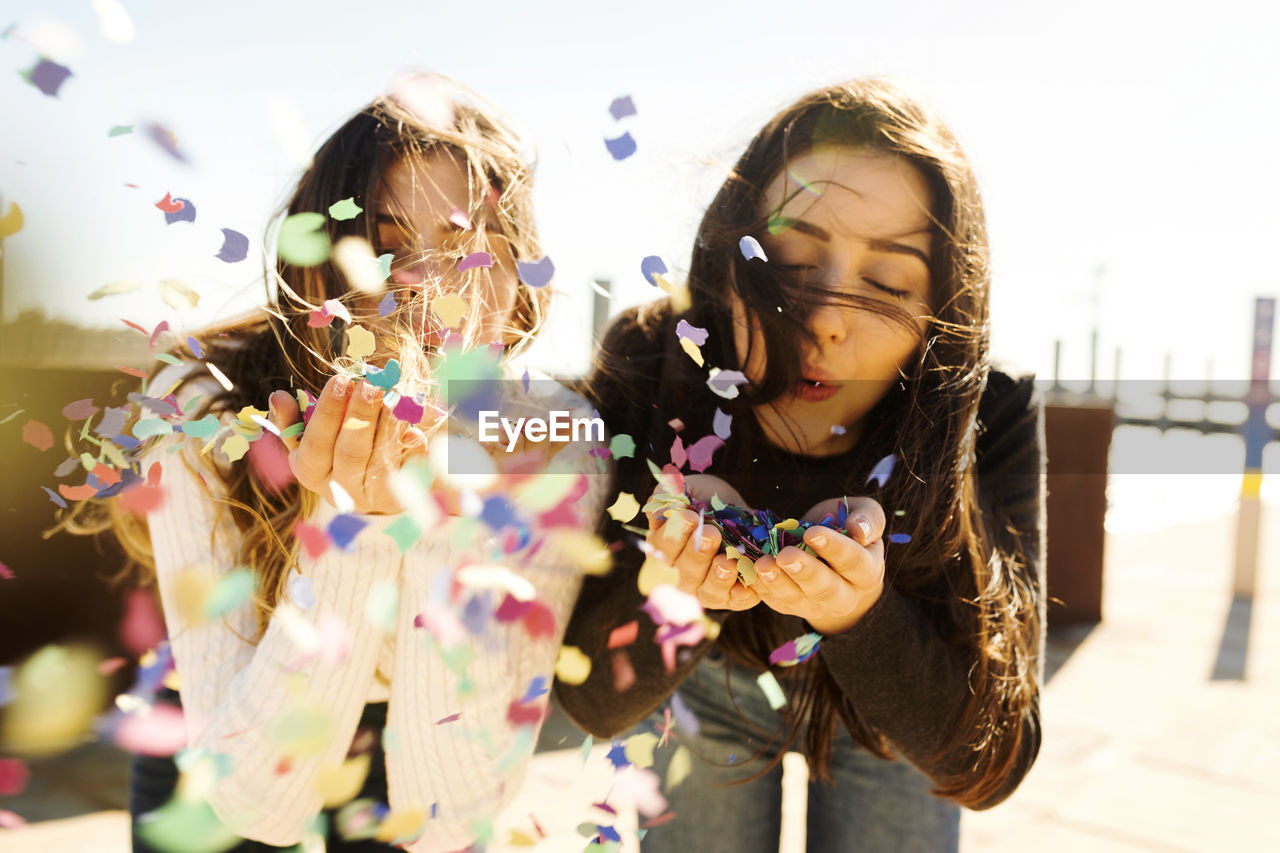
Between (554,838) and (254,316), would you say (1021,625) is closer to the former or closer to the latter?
(254,316)

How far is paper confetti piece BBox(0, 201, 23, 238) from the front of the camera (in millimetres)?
889

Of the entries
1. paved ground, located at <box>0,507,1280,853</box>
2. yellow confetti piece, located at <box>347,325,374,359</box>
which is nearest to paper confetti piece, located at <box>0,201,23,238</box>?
yellow confetti piece, located at <box>347,325,374,359</box>

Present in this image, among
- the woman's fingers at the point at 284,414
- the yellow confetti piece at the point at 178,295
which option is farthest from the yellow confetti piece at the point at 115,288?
the woman's fingers at the point at 284,414

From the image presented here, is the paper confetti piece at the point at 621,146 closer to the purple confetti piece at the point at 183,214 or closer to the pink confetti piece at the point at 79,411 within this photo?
the purple confetti piece at the point at 183,214

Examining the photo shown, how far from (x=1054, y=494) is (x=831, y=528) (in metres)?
3.67

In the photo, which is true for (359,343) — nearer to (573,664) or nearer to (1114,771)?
(573,664)

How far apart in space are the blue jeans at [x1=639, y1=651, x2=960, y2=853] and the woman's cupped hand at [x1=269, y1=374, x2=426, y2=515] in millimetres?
695

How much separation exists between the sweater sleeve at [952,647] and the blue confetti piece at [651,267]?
1.54 feet

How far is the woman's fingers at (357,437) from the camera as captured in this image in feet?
2.66

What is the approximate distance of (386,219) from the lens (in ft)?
3.47

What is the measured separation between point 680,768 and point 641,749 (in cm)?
10

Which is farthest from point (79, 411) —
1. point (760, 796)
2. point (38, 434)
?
point (760, 796)

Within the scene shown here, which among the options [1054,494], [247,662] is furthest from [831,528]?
[1054,494]

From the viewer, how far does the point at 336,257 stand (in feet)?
3.40
